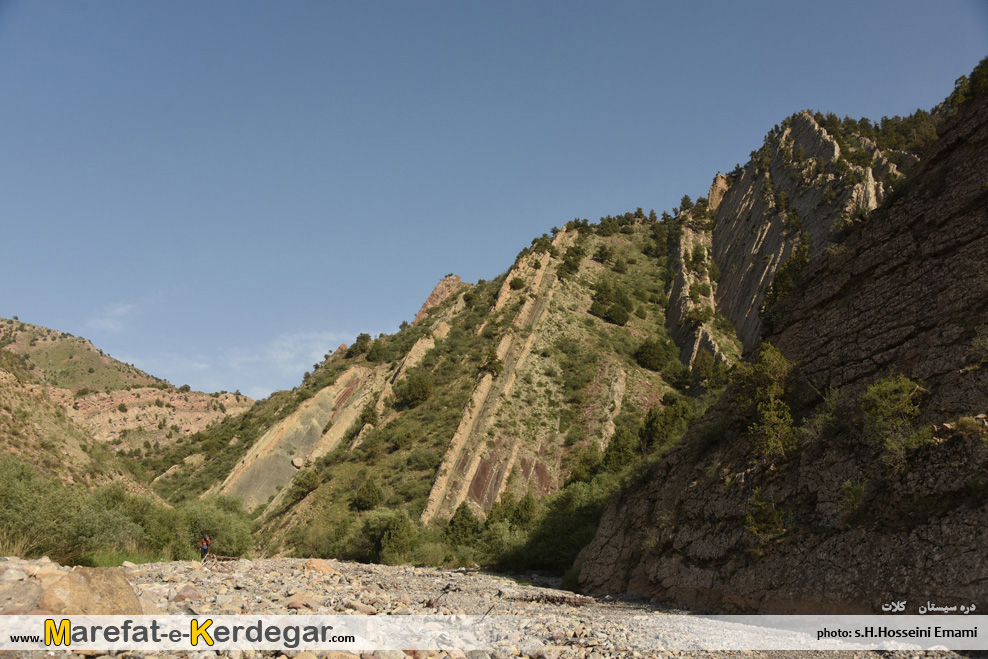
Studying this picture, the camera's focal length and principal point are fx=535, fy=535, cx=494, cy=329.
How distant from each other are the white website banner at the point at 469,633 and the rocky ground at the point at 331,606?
10 cm

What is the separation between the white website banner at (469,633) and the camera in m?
6.14

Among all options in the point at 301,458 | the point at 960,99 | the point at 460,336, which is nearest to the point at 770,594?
the point at 960,99

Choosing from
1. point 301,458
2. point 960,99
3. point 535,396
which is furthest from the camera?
point 301,458

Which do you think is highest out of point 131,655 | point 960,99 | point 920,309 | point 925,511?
point 960,99

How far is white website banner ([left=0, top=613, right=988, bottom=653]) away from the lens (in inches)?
242

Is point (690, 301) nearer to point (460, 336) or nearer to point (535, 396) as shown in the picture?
point (535, 396)

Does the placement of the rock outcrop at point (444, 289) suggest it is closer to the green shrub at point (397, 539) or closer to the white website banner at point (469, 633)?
the green shrub at point (397, 539)

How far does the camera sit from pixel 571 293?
196 ft

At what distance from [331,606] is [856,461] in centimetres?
1182

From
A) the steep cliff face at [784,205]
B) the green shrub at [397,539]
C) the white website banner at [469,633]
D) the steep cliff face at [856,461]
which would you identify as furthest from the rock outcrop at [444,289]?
the white website banner at [469,633]

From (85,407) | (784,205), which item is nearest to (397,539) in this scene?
(784,205)

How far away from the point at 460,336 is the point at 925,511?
5265 centimetres

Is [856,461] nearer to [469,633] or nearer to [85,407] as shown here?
[469,633]

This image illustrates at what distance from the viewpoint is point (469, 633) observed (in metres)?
9.71
